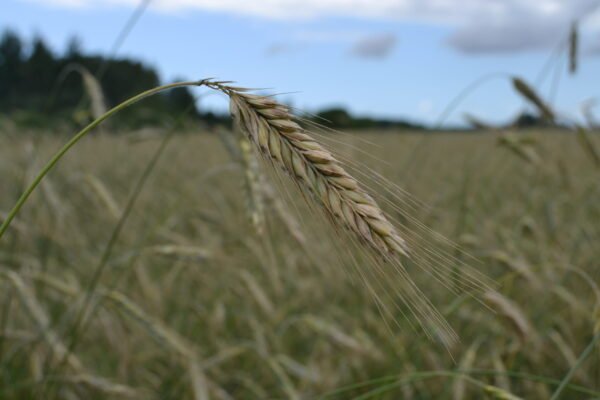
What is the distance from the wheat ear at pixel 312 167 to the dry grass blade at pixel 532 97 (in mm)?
1949

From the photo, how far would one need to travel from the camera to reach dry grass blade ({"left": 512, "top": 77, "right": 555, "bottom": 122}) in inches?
103

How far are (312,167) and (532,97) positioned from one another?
2.03 meters

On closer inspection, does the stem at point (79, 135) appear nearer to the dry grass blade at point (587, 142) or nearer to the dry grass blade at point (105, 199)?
the dry grass blade at point (105, 199)

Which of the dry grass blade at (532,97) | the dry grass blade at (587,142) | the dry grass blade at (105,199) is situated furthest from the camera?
the dry grass blade at (532,97)

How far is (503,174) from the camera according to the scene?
8305mm

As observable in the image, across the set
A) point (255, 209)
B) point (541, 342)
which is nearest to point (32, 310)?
point (255, 209)

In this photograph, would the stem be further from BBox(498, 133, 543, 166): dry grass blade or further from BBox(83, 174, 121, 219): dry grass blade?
BBox(498, 133, 543, 166): dry grass blade

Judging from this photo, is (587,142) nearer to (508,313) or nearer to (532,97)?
(532,97)

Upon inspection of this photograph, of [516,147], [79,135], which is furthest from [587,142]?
[79,135]

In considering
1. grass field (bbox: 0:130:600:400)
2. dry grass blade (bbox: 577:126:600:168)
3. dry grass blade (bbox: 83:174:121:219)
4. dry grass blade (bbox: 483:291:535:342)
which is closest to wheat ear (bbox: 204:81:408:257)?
grass field (bbox: 0:130:600:400)

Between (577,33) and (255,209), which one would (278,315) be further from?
(577,33)

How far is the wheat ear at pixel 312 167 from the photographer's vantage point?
80 cm

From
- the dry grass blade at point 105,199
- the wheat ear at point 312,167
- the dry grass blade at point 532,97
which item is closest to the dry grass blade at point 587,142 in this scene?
the dry grass blade at point 532,97

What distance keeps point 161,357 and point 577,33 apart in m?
2.55
